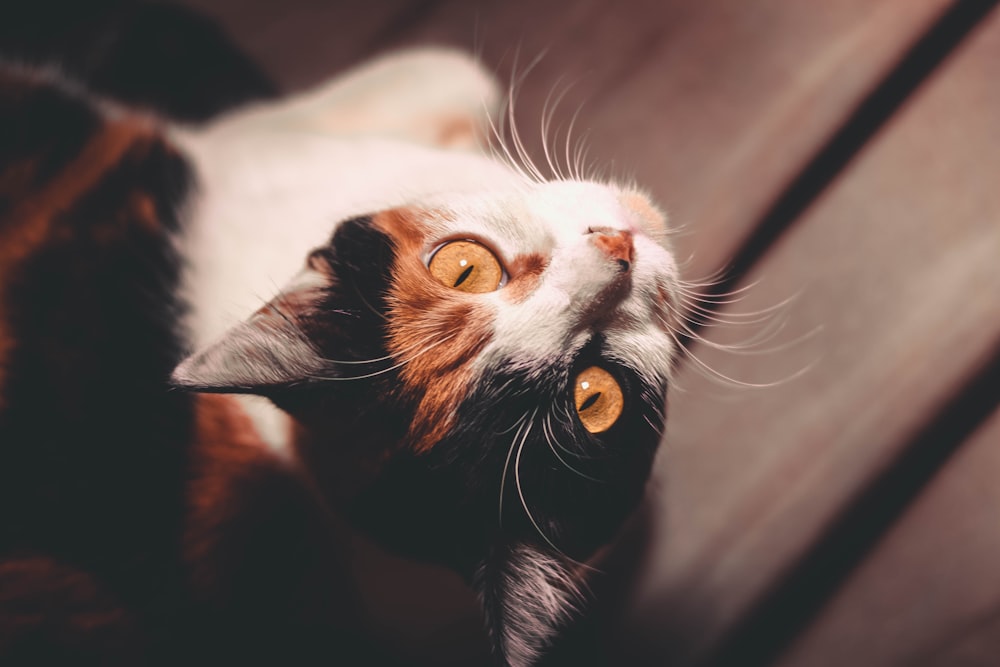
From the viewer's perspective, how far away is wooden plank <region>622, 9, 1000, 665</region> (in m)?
0.76

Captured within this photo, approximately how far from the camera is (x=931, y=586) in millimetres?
749

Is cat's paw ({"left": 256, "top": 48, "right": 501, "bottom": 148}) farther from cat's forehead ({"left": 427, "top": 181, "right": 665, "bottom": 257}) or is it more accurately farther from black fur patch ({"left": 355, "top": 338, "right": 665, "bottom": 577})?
black fur patch ({"left": 355, "top": 338, "right": 665, "bottom": 577})

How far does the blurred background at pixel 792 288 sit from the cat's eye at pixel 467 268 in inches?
11.1

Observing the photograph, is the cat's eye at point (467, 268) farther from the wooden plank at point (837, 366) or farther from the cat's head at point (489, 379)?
the wooden plank at point (837, 366)

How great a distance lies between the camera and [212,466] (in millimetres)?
574

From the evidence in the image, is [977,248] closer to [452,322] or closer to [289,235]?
[452,322]

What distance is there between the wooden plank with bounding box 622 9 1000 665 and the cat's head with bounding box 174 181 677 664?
280 millimetres

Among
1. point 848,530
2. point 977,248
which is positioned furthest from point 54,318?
point 977,248

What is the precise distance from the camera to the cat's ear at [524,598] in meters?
0.45

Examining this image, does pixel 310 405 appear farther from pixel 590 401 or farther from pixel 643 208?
pixel 643 208

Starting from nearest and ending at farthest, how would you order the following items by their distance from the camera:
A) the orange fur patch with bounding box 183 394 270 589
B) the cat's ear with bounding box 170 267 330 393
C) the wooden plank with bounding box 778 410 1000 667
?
the cat's ear with bounding box 170 267 330 393 → the orange fur patch with bounding box 183 394 270 589 → the wooden plank with bounding box 778 410 1000 667

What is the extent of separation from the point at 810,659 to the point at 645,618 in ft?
0.64

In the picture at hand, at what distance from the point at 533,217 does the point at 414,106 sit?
0.40 meters

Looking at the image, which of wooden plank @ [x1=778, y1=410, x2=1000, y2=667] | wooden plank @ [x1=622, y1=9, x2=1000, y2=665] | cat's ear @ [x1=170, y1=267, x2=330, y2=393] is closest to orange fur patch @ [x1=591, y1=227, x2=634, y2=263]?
cat's ear @ [x1=170, y1=267, x2=330, y2=393]
